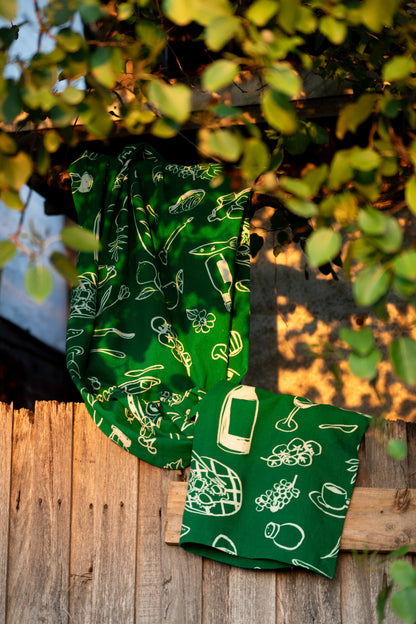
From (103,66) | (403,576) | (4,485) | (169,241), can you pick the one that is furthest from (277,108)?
(4,485)

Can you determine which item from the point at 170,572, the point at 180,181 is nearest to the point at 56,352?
the point at 180,181

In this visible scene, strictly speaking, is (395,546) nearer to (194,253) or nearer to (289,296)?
(194,253)

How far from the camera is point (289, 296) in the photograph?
3.60 meters

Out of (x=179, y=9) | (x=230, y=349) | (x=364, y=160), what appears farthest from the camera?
(x=230, y=349)

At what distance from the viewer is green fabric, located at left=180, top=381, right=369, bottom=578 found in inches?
75.9

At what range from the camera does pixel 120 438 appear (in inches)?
82.4

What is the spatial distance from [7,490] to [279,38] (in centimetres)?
162

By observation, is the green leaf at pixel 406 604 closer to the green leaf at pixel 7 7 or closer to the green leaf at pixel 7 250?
the green leaf at pixel 7 250

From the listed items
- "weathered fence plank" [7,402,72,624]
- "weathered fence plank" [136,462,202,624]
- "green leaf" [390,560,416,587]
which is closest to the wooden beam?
"weathered fence plank" [136,462,202,624]

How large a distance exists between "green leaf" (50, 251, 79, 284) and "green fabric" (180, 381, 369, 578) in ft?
3.54

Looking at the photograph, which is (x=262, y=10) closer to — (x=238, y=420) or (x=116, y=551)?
(x=238, y=420)

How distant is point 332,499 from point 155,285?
909 millimetres

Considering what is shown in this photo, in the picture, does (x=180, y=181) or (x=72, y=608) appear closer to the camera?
(x=72, y=608)

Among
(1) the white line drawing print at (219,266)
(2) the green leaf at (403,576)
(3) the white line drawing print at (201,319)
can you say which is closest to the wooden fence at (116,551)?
(3) the white line drawing print at (201,319)
